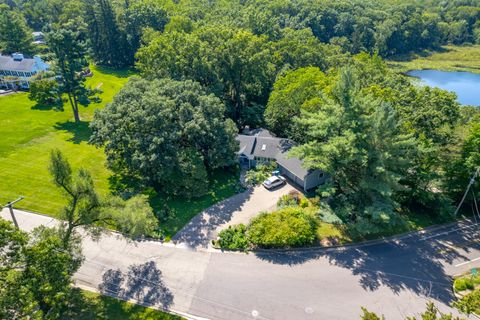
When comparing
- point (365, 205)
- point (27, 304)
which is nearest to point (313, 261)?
point (365, 205)

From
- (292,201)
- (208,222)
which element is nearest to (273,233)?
(292,201)

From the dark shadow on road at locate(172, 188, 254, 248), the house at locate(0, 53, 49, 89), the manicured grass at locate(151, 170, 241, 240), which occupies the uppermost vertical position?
the house at locate(0, 53, 49, 89)

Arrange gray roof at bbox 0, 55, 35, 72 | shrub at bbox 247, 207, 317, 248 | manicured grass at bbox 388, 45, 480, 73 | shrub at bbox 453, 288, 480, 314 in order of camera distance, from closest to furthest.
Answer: shrub at bbox 453, 288, 480, 314, shrub at bbox 247, 207, 317, 248, gray roof at bbox 0, 55, 35, 72, manicured grass at bbox 388, 45, 480, 73

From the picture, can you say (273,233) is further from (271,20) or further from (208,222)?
(271,20)

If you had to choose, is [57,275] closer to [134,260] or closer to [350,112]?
[134,260]

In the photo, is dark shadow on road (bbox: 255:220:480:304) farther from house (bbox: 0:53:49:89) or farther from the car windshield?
house (bbox: 0:53:49:89)

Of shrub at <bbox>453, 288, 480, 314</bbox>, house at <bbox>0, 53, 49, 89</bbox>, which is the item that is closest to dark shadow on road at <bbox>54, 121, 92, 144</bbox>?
house at <bbox>0, 53, 49, 89</bbox>
